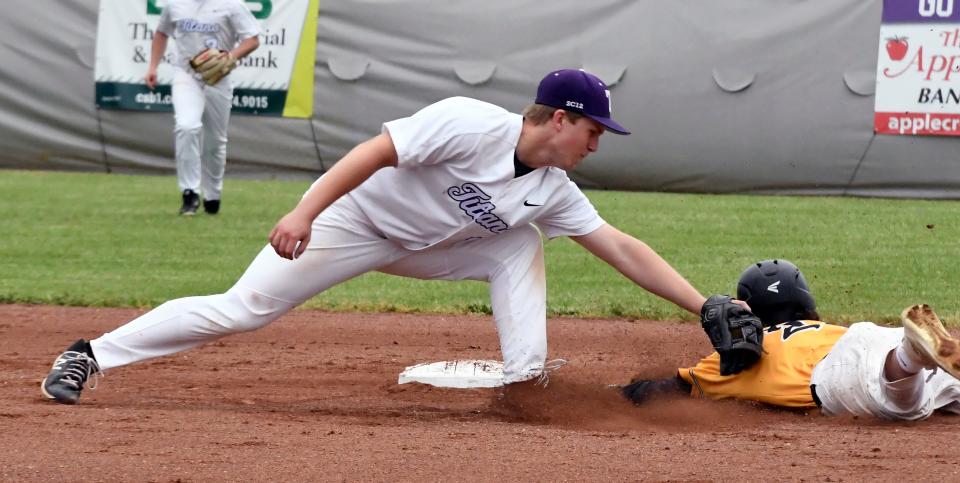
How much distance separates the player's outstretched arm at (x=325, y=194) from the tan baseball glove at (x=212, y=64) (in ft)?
22.2

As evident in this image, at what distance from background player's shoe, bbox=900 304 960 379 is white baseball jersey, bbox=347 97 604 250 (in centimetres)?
137

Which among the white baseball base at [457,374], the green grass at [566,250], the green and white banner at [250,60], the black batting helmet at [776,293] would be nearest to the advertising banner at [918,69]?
the green grass at [566,250]

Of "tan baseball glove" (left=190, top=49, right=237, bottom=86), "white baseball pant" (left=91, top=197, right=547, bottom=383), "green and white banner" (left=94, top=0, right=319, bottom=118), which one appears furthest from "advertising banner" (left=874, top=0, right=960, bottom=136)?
"white baseball pant" (left=91, top=197, right=547, bottom=383)

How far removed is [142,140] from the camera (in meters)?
15.0

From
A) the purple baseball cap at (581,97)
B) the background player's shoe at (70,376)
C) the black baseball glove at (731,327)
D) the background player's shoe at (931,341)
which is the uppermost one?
the purple baseball cap at (581,97)

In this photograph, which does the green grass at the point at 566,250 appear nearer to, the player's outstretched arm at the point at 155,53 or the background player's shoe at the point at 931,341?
the player's outstretched arm at the point at 155,53

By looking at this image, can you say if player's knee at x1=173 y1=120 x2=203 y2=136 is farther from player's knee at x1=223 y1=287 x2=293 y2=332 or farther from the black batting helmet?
the black batting helmet

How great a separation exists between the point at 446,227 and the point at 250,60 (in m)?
9.90

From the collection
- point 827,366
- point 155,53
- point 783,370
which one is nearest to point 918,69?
point 155,53

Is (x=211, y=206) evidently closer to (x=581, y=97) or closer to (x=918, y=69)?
(x=918, y=69)

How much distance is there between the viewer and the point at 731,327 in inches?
202

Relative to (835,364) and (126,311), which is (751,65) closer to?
(126,311)

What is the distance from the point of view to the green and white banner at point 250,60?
47.8 ft

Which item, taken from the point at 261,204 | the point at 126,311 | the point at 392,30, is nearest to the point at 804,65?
the point at 392,30
